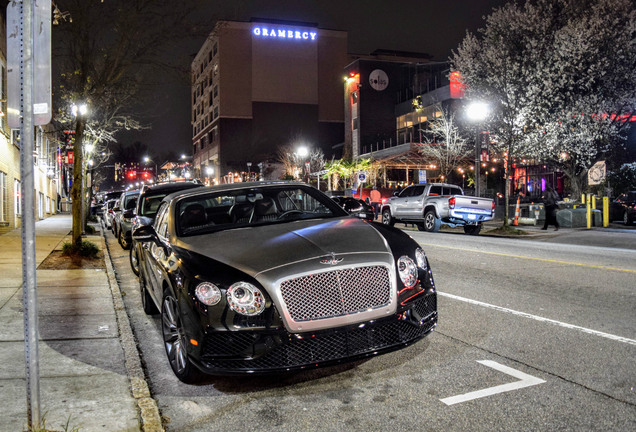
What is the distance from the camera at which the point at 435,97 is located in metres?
49.8

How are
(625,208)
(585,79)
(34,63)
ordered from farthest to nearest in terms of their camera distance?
(585,79)
(625,208)
(34,63)

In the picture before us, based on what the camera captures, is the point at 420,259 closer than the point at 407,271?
No

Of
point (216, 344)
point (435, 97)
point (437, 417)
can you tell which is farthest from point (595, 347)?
point (435, 97)

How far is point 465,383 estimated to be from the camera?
469cm

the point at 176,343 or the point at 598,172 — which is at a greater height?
the point at 598,172

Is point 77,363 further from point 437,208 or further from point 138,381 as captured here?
point 437,208

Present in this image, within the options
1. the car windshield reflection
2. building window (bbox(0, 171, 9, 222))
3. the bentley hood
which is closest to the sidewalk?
the bentley hood

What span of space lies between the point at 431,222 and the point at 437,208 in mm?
804

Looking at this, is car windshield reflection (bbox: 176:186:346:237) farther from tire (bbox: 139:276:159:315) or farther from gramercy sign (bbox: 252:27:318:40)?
gramercy sign (bbox: 252:27:318:40)

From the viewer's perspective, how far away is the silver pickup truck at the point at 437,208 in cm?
2156

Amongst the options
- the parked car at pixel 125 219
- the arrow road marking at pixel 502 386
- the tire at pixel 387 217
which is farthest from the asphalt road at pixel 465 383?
the tire at pixel 387 217

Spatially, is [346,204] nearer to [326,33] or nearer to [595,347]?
[595,347]

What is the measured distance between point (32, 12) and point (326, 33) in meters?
91.4

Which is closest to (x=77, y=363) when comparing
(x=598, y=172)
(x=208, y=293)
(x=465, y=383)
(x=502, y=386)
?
(x=208, y=293)
